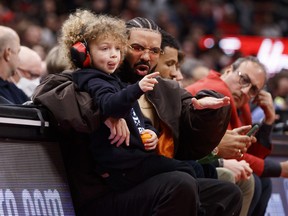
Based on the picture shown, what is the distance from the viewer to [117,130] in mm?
4609

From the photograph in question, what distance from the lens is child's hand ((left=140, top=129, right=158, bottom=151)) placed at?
4750mm

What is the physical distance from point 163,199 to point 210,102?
23.6 inches

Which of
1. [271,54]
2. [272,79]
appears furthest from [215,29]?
[272,79]

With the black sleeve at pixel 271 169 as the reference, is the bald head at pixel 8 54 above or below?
above

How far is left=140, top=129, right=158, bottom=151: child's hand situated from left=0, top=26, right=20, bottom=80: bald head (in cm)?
147

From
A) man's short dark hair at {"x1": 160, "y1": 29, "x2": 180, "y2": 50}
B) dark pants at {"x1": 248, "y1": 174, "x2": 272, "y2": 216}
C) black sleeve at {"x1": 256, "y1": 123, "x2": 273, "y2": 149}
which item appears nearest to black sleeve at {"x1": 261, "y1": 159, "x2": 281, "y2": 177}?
dark pants at {"x1": 248, "y1": 174, "x2": 272, "y2": 216}

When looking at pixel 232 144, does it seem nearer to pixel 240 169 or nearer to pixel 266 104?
pixel 240 169

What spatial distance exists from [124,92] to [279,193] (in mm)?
3315

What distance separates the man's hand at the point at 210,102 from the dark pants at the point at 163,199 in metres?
0.41

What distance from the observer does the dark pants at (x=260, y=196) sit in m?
6.50

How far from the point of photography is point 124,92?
4395 mm

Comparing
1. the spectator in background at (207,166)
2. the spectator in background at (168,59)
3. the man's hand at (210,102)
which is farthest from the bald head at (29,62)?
the man's hand at (210,102)

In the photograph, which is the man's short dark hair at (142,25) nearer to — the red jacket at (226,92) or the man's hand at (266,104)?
the red jacket at (226,92)

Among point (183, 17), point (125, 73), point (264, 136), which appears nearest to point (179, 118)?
point (125, 73)
